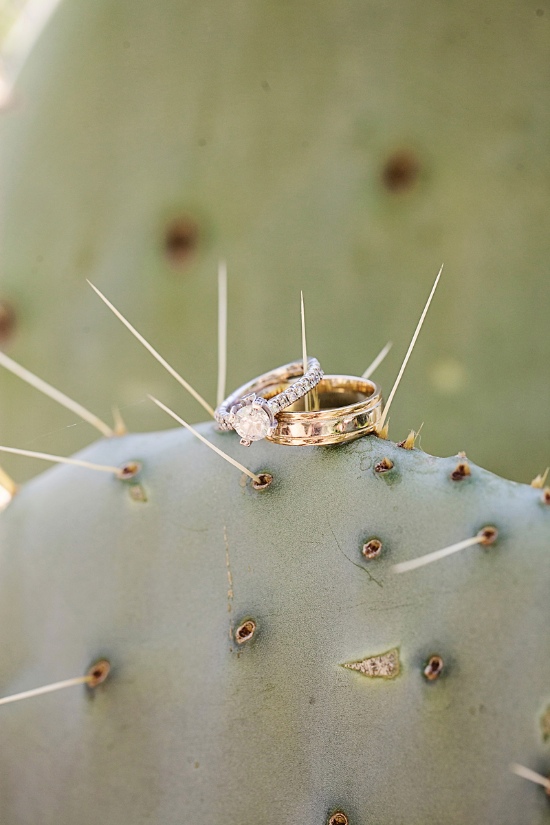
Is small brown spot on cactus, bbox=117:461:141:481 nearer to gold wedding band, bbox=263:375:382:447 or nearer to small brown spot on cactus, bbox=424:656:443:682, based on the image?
gold wedding band, bbox=263:375:382:447

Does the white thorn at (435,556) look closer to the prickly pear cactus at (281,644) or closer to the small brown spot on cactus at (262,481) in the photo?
the prickly pear cactus at (281,644)

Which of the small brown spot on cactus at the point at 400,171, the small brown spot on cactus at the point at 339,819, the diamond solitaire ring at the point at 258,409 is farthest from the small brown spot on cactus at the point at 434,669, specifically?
the small brown spot on cactus at the point at 400,171

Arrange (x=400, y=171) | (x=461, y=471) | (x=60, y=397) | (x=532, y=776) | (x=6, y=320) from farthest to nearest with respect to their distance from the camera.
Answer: (x=6, y=320), (x=400, y=171), (x=60, y=397), (x=461, y=471), (x=532, y=776)

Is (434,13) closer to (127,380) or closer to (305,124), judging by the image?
(305,124)

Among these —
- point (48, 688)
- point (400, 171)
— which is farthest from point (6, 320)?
point (48, 688)

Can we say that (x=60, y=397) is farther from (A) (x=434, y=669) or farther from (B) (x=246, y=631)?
(A) (x=434, y=669)

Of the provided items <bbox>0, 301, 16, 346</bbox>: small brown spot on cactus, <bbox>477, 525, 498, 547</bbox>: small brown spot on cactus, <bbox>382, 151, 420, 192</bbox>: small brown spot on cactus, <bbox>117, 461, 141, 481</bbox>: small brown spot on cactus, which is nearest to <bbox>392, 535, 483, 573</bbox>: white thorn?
<bbox>477, 525, 498, 547</bbox>: small brown spot on cactus
